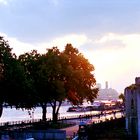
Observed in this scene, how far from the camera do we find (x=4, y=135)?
242 feet

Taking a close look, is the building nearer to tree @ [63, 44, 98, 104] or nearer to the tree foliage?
the tree foliage

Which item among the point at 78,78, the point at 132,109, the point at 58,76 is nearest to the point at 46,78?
the point at 58,76

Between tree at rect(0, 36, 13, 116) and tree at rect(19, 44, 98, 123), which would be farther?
tree at rect(19, 44, 98, 123)

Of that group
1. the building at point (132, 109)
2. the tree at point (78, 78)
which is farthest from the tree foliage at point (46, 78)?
the building at point (132, 109)

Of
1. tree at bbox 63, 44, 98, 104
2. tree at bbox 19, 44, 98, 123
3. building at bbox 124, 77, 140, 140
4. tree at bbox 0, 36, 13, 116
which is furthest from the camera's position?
tree at bbox 63, 44, 98, 104

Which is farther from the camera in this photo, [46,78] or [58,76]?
[58,76]

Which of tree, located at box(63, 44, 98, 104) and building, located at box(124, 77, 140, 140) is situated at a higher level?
tree, located at box(63, 44, 98, 104)

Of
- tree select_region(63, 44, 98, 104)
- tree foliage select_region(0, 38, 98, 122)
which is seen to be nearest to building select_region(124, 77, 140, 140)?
tree foliage select_region(0, 38, 98, 122)

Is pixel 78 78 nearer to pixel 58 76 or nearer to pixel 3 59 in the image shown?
pixel 58 76

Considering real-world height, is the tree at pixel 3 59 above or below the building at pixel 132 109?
above

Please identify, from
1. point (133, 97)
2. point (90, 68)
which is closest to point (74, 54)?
Result: point (90, 68)

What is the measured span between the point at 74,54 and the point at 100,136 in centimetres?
5249

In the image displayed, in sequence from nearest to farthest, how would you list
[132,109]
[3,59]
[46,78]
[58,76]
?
1. [132,109]
2. [3,59]
3. [46,78]
4. [58,76]

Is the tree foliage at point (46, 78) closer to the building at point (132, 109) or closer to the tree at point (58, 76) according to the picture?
the tree at point (58, 76)
